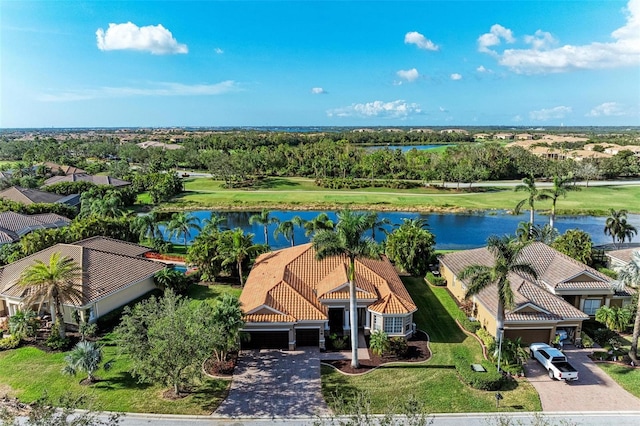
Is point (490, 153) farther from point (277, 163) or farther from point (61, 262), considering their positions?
point (61, 262)

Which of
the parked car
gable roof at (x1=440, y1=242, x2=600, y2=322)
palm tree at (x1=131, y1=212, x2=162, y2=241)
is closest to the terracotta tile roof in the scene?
palm tree at (x1=131, y1=212, x2=162, y2=241)

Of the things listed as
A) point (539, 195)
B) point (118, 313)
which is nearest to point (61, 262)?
point (118, 313)

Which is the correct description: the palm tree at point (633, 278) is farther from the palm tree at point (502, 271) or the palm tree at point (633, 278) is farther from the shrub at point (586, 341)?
the palm tree at point (502, 271)

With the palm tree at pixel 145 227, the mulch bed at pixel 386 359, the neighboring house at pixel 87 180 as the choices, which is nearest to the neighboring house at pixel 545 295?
the mulch bed at pixel 386 359

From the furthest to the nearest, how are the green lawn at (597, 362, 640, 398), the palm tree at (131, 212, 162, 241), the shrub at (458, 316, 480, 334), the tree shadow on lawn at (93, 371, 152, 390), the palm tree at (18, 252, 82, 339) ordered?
1. the palm tree at (131, 212, 162, 241)
2. the shrub at (458, 316, 480, 334)
3. the palm tree at (18, 252, 82, 339)
4. the green lawn at (597, 362, 640, 398)
5. the tree shadow on lawn at (93, 371, 152, 390)

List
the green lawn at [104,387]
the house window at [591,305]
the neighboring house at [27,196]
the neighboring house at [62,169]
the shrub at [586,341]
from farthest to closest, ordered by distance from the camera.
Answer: the neighboring house at [62,169] → the neighboring house at [27,196] → the house window at [591,305] → the shrub at [586,341] → the green lawn at [104,387]

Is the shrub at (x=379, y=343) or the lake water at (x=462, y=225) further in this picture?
the lake water at (x=462, y=225)

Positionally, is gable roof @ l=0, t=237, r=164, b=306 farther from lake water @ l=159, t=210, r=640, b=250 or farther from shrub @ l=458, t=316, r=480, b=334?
shrub @ l=458, t=316, r=480, b=334
